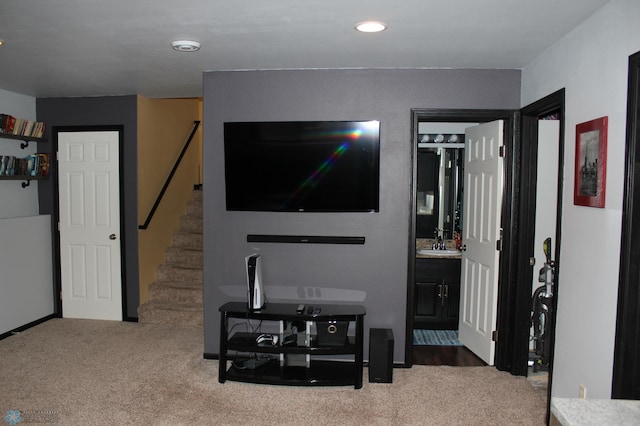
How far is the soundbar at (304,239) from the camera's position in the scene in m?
3.79

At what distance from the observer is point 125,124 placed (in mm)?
4996

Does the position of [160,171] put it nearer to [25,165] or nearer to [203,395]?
[25,165]

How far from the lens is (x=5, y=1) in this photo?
236 centimetres

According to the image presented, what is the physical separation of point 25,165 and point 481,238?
15.4 ft

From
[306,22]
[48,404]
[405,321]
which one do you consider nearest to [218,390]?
[48,404]

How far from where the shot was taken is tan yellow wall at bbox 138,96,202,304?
16.8 feet

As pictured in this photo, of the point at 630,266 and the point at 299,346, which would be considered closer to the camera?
the point at 630,266

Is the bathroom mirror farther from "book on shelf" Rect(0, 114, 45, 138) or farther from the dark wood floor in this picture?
"book on shelf" Rect(0, 114, 45, 138)

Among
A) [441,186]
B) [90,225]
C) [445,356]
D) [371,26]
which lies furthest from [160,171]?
[445,356]

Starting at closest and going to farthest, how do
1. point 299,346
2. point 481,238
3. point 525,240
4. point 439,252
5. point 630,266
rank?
point 630,266, point 299,346, point 525,240, point 481,238, point 439,252

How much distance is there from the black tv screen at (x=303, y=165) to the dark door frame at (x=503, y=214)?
35cm

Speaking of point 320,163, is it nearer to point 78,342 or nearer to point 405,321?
point 405,321

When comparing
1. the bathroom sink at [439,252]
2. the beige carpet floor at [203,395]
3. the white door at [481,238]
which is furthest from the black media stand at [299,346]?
the bathroom sink at [439,252]

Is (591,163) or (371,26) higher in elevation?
(371,26)
